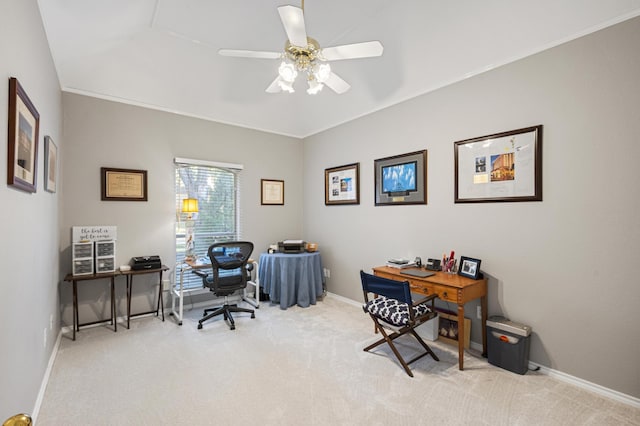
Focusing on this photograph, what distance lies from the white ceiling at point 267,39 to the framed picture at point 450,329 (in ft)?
8.01

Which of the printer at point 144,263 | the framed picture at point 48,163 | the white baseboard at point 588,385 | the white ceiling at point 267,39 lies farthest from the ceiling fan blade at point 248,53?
the white baseboard at point 588,385

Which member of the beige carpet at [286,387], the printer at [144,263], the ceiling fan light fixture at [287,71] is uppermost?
the ceiling fan light fixture at [287,71]

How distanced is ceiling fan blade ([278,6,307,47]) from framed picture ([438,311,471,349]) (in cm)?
278

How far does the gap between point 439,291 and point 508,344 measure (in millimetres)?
669

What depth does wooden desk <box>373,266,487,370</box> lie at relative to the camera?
8.38 feet

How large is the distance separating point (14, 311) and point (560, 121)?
3846 millimetres

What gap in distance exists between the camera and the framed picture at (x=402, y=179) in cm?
346

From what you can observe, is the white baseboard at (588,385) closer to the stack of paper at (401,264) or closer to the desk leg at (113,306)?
the stack of paper at (401,264)

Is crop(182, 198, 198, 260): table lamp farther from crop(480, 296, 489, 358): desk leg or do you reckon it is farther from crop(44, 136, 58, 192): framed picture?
crop(480, 296, 489, 358): desk leg

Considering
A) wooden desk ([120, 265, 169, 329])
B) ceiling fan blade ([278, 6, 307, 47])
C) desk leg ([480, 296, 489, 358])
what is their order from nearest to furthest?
ceiling fan blade ([278, 6, 307, 47]), desk leg ([480, 296, 489, 358]), wooden desk ([120, 265, 169, 329])

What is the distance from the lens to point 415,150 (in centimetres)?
353

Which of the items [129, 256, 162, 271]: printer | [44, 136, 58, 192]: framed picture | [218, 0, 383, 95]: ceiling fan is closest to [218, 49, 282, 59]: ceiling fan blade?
[218, 0, 383, 95]: ceiling fan

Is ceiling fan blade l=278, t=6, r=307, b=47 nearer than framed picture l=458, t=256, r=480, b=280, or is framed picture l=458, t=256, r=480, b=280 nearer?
ceiling fan blade l=278, t=6, r=307, b=47

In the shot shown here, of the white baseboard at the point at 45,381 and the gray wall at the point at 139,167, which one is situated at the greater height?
the gray wall at the point at 139,167
